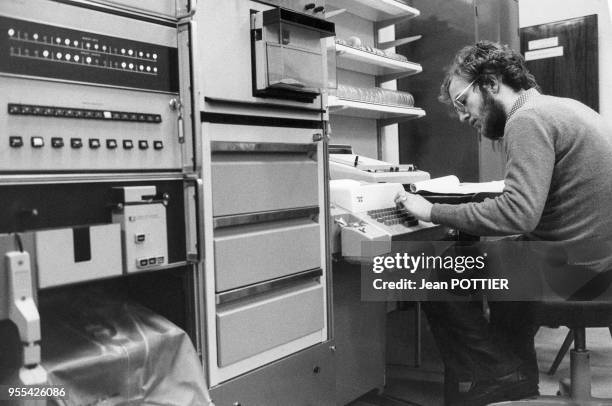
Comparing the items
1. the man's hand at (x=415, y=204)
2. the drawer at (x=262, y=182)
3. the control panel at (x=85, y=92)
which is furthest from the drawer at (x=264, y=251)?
the man's hand at (x=415, y=204)

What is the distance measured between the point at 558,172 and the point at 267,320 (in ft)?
3.31

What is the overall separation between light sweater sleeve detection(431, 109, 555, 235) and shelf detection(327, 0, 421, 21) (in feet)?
4.58

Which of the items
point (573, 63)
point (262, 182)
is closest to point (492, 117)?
point (262, 182)

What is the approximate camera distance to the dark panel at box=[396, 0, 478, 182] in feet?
10.4

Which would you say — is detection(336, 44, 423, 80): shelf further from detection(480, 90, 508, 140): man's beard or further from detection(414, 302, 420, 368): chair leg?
detection(414, 302, 420, 368): chair leg

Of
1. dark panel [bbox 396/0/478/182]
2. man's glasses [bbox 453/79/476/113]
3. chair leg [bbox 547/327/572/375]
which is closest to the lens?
man's glasses [bbox 453/79/476/113]

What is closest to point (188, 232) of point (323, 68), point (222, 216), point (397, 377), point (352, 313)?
point (222, 216)

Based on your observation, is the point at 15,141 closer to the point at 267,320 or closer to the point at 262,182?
the point at 262,182

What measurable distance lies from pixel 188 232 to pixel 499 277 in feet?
3.54

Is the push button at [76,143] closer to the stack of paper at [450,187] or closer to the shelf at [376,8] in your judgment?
the stack of paper at [450,187]

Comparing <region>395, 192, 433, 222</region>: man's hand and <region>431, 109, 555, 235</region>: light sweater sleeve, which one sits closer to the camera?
<region>431, 109, 555, 235</region>: light sweater sleeve

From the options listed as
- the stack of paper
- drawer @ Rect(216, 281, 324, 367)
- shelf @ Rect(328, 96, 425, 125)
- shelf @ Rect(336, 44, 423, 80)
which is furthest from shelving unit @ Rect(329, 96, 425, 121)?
drawer @ Rect(216, 281, 324, 367)

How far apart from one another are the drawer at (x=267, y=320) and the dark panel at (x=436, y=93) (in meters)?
1.74

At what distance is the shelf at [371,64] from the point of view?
100.0 inches
